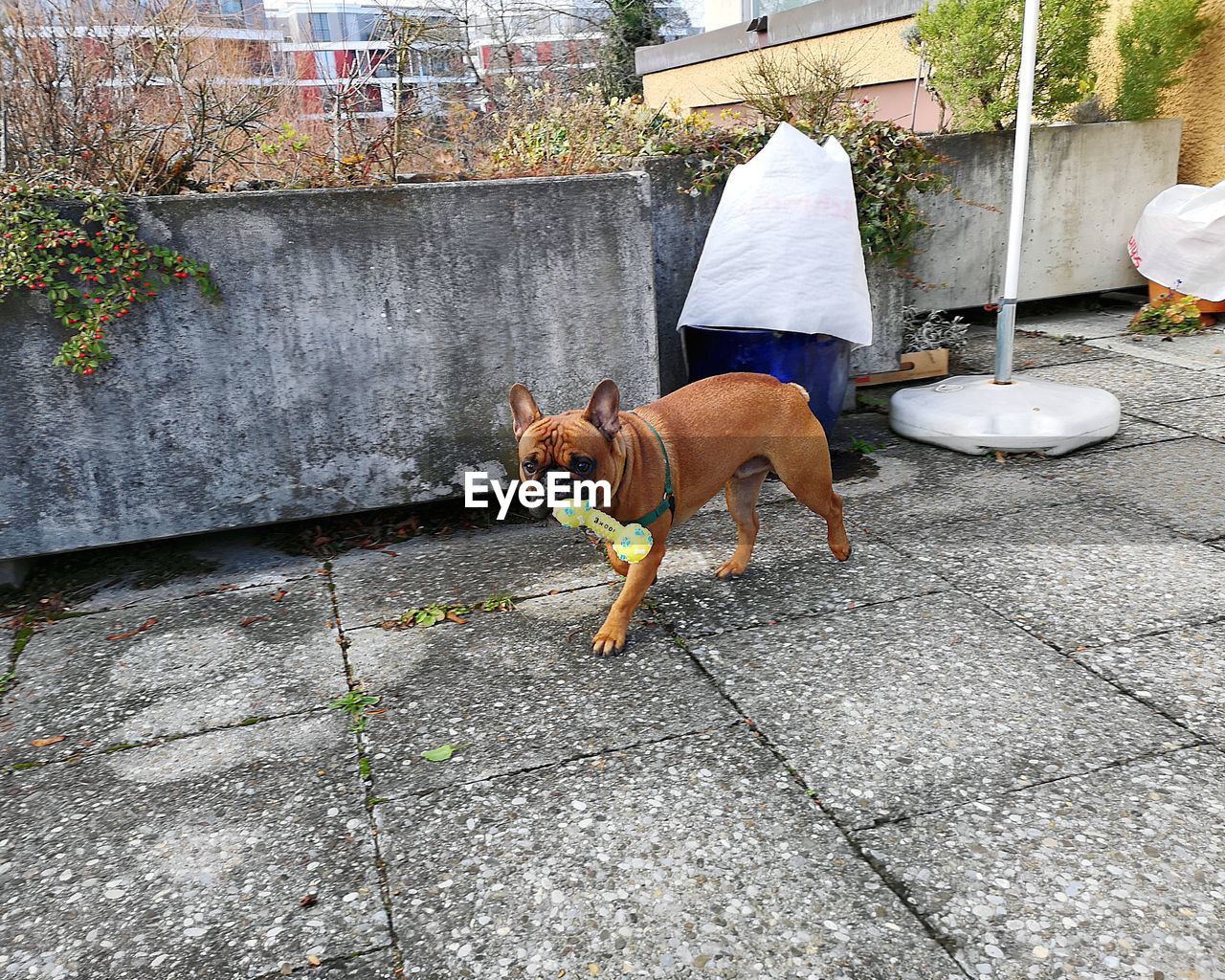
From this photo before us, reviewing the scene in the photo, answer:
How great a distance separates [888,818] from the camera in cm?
248

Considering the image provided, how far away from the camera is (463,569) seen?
4.18 meters

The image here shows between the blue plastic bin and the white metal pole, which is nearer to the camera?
the blue plastic bin

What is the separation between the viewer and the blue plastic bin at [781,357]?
456 centimetres

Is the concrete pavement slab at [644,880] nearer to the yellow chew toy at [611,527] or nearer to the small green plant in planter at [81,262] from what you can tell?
the yellow chew toy at [611,527]

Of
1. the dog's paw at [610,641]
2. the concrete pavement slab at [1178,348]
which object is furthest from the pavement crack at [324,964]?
the concrete pavement slab at [1178,348]

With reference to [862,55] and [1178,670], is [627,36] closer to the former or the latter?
[862,55]

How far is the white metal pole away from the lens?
15.5 feet

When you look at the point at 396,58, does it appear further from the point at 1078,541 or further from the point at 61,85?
the point at 1078,541

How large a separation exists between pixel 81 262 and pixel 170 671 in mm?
1699

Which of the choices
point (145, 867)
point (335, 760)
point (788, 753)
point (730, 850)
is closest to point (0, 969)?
point (145, 867)

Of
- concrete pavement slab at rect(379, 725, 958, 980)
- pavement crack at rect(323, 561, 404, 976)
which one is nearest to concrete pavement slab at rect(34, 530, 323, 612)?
pavement crack at rect(323, 561, 404, 976)

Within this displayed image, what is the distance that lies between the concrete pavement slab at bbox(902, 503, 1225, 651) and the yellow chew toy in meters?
1.42

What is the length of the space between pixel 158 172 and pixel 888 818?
3840 millimetres

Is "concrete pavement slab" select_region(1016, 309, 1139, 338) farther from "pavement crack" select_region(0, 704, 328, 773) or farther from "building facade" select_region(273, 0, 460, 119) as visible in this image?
"pavement crack" select_region(0, 704, 328, 773)
